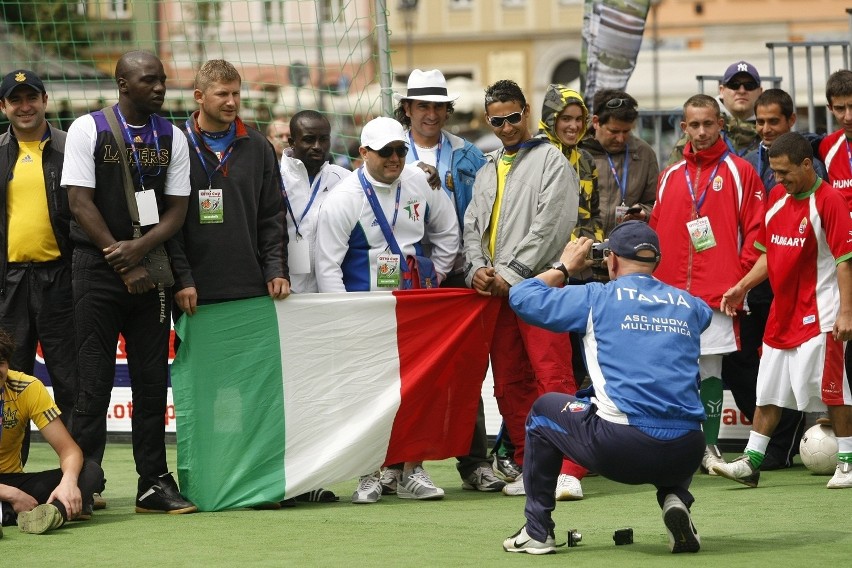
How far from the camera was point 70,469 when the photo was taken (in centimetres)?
695

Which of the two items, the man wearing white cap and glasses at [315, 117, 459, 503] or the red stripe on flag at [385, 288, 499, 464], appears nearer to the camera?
the man wearing white cap and glasses at [315, 117, 459, 503]

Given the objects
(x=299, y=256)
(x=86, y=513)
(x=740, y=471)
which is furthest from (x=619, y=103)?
(x=86, y=513)

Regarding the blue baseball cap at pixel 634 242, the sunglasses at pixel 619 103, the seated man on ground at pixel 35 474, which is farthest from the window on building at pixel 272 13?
the blue baseball cap at pixel 634 242

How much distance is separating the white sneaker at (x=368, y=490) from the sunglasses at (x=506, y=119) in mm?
1980

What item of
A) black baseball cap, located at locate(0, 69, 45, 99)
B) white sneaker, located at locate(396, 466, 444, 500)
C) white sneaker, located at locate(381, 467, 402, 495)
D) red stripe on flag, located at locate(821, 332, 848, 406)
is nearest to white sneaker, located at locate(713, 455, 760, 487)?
red stripe on flag, located at locate(821, 332, 848, 406)

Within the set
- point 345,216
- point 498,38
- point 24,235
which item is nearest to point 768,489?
point 345,216

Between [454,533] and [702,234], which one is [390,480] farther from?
[702,234]

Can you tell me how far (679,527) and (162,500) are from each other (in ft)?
9.04

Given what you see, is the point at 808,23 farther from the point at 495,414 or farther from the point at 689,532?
the point at 689,532

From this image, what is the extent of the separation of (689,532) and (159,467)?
282cm

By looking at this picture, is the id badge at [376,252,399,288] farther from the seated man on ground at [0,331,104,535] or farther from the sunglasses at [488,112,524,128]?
the seated man on ground at [0,331,104,535]

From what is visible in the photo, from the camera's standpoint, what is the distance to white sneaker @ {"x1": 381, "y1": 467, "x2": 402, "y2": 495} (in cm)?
802

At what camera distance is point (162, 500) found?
738 cm

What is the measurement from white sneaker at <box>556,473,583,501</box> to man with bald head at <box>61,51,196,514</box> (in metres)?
1.89
